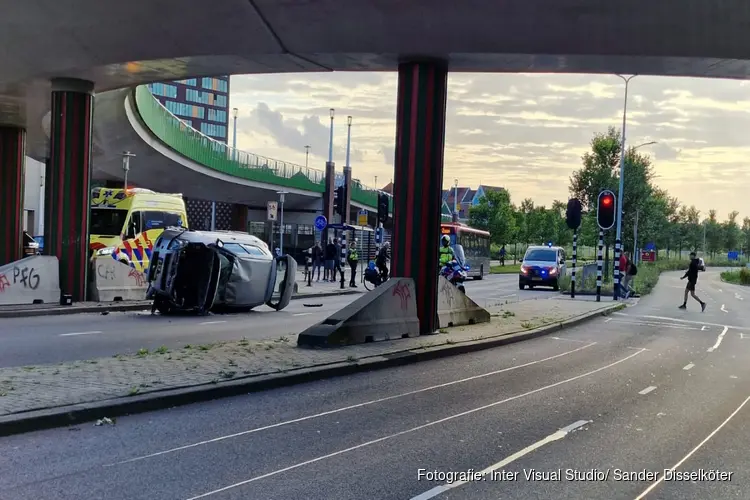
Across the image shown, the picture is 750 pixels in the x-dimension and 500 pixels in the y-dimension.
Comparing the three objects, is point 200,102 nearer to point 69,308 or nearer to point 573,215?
point 573,215

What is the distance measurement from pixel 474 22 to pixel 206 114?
107 m

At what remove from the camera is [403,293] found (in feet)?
42.2

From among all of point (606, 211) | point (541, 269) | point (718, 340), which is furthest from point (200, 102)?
point (718, 340)

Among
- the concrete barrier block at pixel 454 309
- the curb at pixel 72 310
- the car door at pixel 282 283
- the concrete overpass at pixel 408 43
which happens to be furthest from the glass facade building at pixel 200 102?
the concrete barrier block at pixel 454 309

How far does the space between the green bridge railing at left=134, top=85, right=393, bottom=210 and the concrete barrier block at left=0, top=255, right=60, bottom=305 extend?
8056mm

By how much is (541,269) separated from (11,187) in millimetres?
21268

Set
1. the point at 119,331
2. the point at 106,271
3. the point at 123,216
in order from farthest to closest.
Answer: the point at 123,216, the point at 106,271, the point at 119,331

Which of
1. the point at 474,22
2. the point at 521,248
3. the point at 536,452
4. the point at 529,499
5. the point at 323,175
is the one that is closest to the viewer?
the point at 529,499

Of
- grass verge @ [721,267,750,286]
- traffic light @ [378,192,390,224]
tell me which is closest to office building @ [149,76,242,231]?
grass verge @ [721,267,750,286]

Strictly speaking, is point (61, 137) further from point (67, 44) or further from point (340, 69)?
point (340, 69)

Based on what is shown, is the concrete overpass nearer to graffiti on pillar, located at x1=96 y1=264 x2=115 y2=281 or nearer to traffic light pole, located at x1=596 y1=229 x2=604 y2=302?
graffiti on pillar, located at x1=96 y1=264 x2=115 y2=281

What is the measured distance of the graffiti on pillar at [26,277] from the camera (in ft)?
55.6

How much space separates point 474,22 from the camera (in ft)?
37.7

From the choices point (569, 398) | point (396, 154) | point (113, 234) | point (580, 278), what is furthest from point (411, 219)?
point (580, 278)
